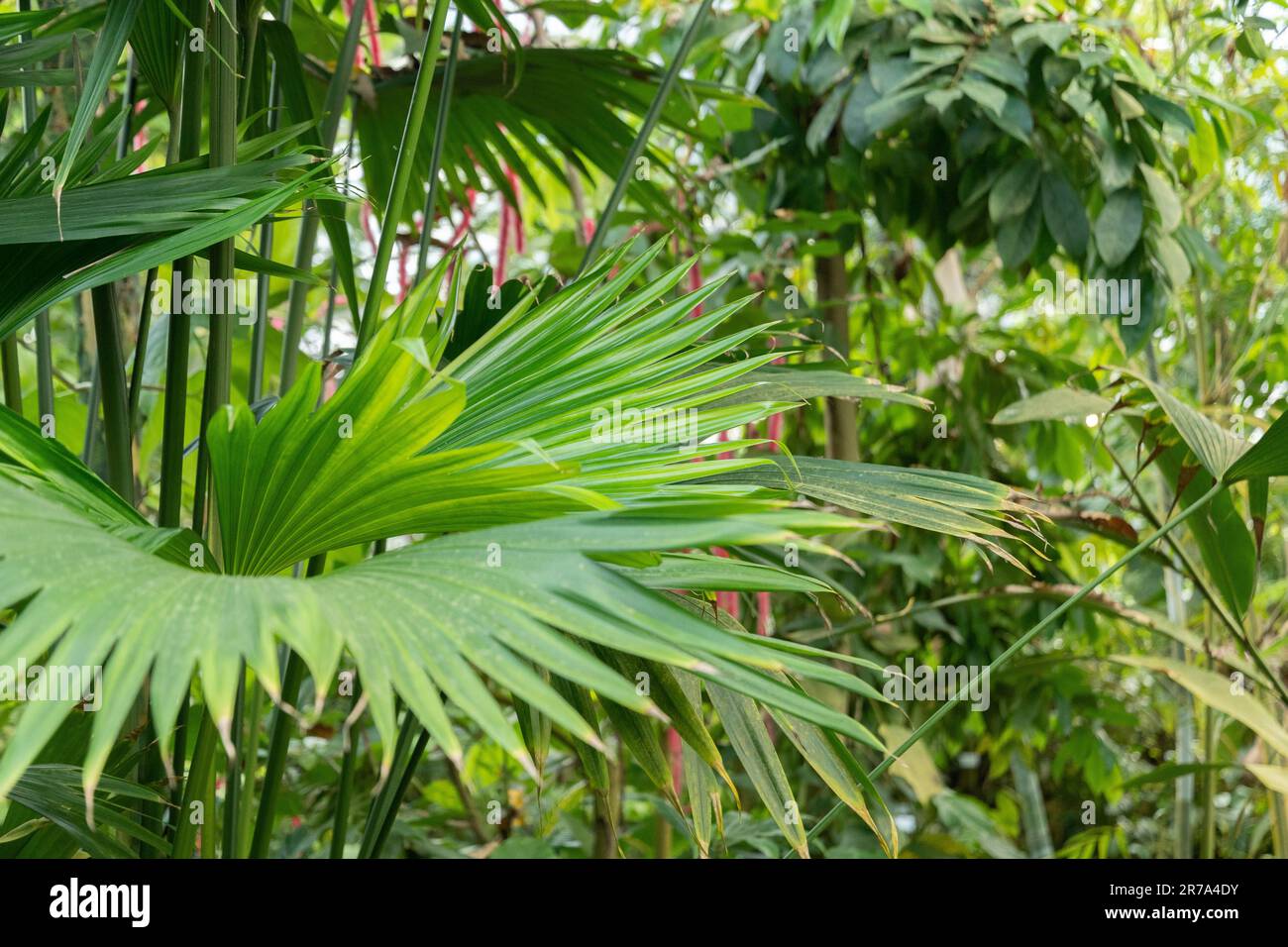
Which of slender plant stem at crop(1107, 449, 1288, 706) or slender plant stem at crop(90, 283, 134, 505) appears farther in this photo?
slender plant stem at crop(1107, 449, 1288, 706)

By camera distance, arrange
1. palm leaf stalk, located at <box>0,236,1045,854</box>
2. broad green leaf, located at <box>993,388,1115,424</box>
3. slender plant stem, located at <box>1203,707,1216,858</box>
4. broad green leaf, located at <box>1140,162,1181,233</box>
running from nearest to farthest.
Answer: palm leaf stalk, located at <box>0,236,1045,854</box>, broad green leaf, located at <box>993,388,1115,424</box>, broad green leaf, located at <box>1140,162,1181,233</box>, slender plant stem, located at <box>1203,707,1216,858</box>

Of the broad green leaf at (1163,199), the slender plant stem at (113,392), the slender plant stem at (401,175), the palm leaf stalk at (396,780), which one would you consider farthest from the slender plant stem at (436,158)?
the broad green leaf at (1163,199)

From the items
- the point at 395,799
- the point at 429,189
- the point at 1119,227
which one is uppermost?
the point at 1119,227

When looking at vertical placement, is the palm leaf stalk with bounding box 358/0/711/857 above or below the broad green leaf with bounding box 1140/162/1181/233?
below

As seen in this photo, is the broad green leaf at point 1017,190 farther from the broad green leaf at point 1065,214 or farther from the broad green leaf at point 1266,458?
→ the broad green leaf at point 1266,458

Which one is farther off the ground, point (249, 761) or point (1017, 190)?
point (1017, 190)

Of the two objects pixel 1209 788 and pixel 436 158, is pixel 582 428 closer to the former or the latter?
pixel 436 158

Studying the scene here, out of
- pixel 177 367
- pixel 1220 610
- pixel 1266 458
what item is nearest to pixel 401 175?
pixel 177 367

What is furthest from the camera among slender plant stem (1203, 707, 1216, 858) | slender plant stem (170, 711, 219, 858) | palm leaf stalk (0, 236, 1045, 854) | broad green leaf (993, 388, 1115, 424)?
slender plant stem (1203, 707, 1216, 858)

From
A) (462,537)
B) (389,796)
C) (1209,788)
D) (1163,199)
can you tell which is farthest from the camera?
(1209,788)

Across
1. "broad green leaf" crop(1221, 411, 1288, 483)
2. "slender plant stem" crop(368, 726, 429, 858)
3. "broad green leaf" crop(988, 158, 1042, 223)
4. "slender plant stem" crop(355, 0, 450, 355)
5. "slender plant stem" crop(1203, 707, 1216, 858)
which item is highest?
"broad green leaf" crop(988, 158, 1042, 223)

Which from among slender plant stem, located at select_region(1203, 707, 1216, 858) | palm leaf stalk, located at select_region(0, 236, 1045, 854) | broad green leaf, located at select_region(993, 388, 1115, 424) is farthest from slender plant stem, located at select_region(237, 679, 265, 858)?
slender plant stem, located at select_region(1203, 707, 1216, 858)

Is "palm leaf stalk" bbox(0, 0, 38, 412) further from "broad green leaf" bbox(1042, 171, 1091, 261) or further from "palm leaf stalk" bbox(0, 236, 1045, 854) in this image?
"broad green leaf" bbox(1042, 171, 1091, 261)
